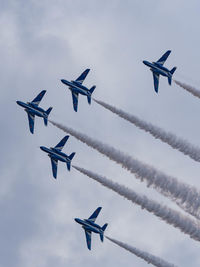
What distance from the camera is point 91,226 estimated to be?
97625mm

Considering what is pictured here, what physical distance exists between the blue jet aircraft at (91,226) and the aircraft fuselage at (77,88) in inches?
597

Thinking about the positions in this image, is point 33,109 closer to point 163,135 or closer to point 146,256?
point 163,135

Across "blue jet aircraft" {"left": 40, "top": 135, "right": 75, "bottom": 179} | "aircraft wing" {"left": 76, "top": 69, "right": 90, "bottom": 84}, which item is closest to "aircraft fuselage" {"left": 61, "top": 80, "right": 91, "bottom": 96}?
"aircraft wing" {"left": 76, "top": 69, "right": 90, "bottom": 84}

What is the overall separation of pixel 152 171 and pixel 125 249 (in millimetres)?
8330

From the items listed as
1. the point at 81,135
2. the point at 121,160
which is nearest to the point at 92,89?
the point at 81,135

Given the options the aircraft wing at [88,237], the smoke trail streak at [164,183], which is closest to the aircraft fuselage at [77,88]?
the aircraft wing at [88,237]

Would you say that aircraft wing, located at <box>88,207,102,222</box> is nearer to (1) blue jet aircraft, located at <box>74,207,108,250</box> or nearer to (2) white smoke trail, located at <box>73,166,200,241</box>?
(1) blue jet aircraft, located at <box>74,207,108,250</box>

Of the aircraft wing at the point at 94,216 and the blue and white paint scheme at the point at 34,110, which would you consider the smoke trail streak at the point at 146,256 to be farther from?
the blue and white paint scheme at the point at 34,110

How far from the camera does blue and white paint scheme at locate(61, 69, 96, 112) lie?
102 m

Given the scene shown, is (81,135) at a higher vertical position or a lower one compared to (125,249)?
higher

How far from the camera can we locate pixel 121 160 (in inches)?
3243

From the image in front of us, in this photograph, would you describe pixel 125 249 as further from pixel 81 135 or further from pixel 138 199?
pixel 81 135

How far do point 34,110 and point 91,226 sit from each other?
1744cm

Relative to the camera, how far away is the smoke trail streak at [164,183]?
77.5 m
